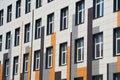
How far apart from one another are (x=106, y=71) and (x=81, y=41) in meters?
4.16

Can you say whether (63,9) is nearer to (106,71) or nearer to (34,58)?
(34,58)

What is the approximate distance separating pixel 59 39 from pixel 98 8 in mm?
5072

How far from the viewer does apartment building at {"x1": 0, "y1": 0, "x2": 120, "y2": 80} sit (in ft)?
91.1

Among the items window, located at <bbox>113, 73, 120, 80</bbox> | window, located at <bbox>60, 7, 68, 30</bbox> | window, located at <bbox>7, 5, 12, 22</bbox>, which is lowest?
window, located at <bbox>113, 73, 120, 80</bbox>

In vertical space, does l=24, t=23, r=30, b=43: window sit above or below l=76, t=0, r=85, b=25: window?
below

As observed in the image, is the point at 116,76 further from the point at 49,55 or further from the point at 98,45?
the point at 49,55

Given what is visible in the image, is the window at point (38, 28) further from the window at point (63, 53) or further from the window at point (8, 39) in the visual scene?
the window at point (8, 39)

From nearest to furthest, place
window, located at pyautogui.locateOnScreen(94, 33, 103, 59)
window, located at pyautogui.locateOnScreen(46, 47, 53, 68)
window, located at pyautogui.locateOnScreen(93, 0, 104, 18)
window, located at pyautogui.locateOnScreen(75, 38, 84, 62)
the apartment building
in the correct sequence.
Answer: the apartment building < window, located at pyautogui.locateOnScreen(94, 33, 103, 59) < window, located at pyautogui.locateOnScreen(93, 0, 104, 18) < window, located at pyautogui.locateOnScreen(75, 38, 84, 62) < window, located at pyautogui.locateOnScreen(46, 47, 53, 68)

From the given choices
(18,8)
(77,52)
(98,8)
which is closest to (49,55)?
(77,52)

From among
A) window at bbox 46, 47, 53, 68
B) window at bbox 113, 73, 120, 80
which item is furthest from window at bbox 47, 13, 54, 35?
window at bbox 113, 73, 120, 80

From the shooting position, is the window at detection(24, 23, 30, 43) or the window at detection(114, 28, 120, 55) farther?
the window at detection(24, 23, 30, 43)

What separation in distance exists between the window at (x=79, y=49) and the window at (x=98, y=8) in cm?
233

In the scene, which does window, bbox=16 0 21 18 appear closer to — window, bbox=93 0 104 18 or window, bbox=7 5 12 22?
window, bbox=7 5 12 22

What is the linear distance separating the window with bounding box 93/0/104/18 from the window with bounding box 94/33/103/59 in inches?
57.2
